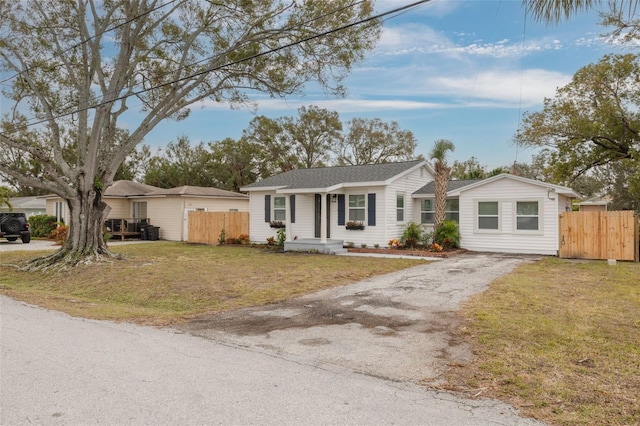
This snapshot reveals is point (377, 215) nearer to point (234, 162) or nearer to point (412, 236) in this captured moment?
point (412, 236)

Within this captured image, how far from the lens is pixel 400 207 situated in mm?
19281

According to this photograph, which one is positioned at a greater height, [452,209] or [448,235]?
[452,209]

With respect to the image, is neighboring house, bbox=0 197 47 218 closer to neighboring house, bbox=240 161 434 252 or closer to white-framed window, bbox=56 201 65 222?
white-framed window, bbox=56 201 65 222

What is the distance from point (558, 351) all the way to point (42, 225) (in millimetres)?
32396

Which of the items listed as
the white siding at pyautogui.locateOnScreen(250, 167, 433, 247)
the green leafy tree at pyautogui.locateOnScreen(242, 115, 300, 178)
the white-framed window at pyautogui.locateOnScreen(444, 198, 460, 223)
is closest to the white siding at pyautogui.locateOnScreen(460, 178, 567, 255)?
the white-framed window at pyautogui.locateOnScreen(444, 198, 460, 223)

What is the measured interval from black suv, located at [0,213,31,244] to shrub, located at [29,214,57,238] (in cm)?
368

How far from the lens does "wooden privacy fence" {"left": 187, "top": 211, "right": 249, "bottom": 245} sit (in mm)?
23141

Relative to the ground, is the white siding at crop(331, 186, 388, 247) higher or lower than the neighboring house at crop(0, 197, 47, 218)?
lower

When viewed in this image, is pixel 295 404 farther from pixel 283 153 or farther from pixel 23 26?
pixel 283 153

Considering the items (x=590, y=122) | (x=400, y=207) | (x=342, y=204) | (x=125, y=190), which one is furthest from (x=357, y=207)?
(x=125, y=190)

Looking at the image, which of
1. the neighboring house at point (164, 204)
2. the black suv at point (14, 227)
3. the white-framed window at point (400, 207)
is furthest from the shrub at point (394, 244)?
the black suv at point (14, 227)

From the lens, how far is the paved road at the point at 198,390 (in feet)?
11.1

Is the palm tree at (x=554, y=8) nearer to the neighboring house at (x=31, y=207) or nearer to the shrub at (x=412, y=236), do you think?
the shrub at (x=412, y=236)

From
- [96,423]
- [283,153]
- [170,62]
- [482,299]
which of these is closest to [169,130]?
[283,153]
